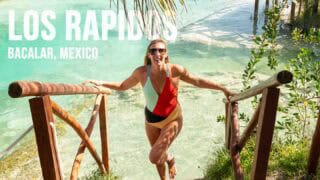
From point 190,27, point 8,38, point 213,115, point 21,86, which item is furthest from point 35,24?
point 21,86

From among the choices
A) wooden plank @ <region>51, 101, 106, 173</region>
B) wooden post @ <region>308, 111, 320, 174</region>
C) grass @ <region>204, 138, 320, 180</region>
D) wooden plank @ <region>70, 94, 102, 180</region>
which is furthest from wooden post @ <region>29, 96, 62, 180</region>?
grass @ <region>204, 138, 320, 180</region>

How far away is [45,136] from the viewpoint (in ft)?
5.60

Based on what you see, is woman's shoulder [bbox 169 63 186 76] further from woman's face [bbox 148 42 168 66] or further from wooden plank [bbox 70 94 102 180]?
wooden plank [bbox 70 94 102 180]

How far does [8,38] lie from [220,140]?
8403mm

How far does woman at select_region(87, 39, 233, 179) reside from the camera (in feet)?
10.1

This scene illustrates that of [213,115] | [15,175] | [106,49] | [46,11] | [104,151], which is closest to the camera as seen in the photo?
[104,151]

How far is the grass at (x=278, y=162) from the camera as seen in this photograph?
3.54 meters

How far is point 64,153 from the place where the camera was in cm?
547

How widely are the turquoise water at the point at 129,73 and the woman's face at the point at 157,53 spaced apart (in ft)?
3.15

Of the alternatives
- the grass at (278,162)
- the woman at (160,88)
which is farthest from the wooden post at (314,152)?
the woman at (160,88)

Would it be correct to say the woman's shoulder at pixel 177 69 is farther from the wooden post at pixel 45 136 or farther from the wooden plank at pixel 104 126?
the wooden post at pixel 45 136

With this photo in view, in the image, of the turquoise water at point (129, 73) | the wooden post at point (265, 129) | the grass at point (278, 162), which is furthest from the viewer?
the turquoise water at point (129, 73)

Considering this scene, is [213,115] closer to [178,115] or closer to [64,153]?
[64,153]

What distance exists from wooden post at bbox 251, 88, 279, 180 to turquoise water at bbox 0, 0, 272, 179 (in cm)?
59
